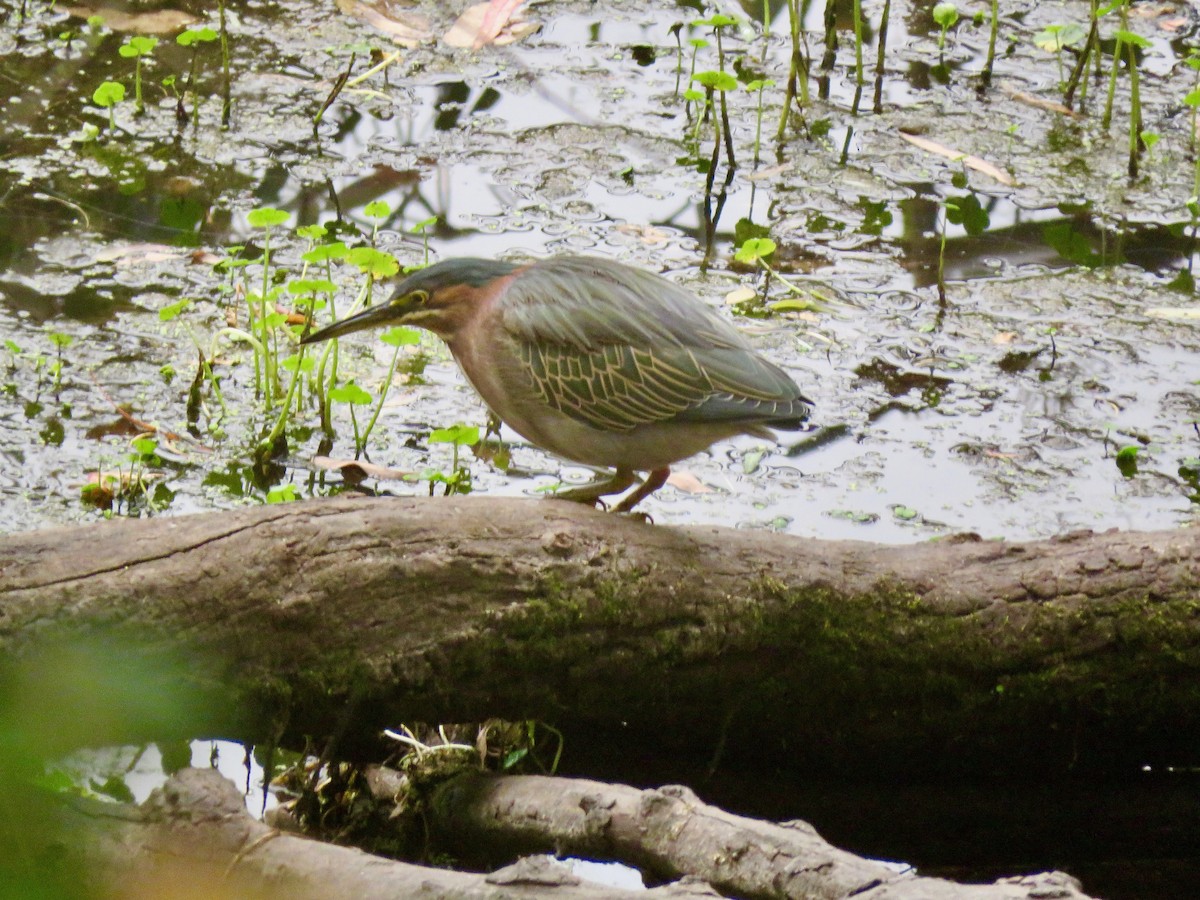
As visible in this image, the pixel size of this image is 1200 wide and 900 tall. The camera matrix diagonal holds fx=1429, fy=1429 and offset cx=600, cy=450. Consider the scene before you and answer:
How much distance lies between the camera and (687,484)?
195 inches

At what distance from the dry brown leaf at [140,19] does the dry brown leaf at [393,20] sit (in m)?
0.87

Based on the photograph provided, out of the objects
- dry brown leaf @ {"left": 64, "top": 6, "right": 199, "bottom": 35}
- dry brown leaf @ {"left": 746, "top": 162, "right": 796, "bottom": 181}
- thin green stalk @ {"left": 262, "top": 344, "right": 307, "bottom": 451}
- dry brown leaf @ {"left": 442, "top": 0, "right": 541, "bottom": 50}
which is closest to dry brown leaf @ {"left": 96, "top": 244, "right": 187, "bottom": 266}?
thin green stalk @ {"left": 262, "top": 344, "right": 307, "bottom": 451}

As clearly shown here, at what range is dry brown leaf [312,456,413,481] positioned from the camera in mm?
4844

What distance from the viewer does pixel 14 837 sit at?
3.54ft

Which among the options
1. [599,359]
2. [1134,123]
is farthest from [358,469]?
[1134,123]

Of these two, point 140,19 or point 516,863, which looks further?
point 140,19

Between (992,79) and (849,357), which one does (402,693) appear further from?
(992,79)

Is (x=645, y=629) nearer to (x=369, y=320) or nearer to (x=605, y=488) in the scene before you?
(x=605, y=488)

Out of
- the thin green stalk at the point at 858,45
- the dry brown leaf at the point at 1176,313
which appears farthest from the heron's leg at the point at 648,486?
the thin green stalk at the point at 858,45

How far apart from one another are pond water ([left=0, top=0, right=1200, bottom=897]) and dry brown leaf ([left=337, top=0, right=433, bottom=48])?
0.04m

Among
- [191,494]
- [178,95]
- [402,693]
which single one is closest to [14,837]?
[402,693]

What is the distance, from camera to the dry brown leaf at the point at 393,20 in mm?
7926

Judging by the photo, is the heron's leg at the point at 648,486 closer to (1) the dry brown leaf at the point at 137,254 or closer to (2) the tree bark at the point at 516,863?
(2) the tree bark at the point at 516,863

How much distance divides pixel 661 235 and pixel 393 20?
2582mm
